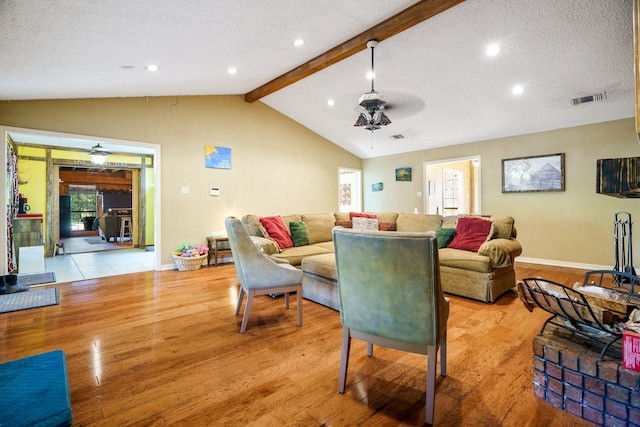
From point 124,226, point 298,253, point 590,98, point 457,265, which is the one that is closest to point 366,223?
point 298,253

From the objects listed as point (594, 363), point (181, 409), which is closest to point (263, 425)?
point (181, 409)

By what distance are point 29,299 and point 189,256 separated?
74.3 inches

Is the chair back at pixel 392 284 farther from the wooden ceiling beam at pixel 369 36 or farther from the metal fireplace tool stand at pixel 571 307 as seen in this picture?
the wooden ceiling beam at pixel 369 36

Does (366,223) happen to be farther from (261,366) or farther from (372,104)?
(261,366)

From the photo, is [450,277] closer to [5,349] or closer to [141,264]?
[5,349]

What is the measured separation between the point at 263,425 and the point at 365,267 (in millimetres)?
898

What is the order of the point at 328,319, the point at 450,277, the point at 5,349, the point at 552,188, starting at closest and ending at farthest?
1. the point at 5,349
2. the point at 328,319
3. the point at 450,277
4. the point at 552,188

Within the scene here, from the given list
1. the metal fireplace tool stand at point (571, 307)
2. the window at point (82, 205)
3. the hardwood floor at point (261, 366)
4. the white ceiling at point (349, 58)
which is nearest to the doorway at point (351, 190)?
the white ceiling at point (349, 58)

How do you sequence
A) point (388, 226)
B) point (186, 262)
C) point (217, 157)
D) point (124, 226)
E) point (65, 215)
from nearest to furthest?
1. point (388, 226)
2. point (186, 262)
3. point (217, 157)
4. point (124, 226)
5. point (65, 215)

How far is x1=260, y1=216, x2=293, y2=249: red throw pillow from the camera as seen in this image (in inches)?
153

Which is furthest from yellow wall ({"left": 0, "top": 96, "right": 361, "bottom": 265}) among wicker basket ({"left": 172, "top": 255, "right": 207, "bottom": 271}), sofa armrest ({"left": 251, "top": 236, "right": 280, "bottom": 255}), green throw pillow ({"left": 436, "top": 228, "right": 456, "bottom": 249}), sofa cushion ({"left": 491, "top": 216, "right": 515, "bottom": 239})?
sofa cushion ({"left": 491, "top": 216, "right": 515, "bottom": 239})

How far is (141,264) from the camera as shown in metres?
5.21

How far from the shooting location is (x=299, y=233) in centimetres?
411

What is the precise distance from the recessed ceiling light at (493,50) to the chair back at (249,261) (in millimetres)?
3485
